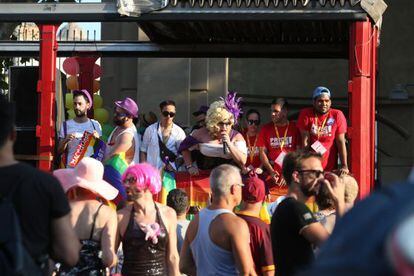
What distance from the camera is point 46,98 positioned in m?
10.0

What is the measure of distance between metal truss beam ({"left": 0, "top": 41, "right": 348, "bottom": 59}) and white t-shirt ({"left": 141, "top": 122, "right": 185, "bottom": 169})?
2.34m

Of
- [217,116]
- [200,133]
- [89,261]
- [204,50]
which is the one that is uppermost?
[204,50]

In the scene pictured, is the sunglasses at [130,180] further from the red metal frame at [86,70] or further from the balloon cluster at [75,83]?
the red metal frame at [86,70]

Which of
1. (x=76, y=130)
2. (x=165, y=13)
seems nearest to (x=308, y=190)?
(x=165, y=13)

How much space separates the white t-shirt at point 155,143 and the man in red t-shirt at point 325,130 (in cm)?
150

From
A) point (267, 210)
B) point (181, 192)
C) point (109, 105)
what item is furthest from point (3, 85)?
point (181, 192)

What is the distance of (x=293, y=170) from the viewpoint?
5195mm

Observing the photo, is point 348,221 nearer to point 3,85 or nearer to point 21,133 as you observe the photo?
point 21,133

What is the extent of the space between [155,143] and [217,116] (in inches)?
39.4

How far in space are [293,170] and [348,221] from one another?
3.62m

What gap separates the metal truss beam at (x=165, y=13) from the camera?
961 cm

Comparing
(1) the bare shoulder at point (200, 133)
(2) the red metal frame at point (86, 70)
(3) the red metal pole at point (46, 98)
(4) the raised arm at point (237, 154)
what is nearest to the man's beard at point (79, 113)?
(3) the red metal pole at point (46, 98)

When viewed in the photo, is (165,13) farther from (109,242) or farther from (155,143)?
(109,242)

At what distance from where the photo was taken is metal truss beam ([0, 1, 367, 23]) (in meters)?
9.61
